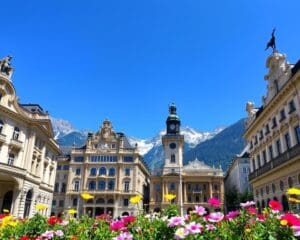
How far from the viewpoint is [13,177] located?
34.2 m

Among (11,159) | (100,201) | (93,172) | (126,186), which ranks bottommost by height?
(100,201)

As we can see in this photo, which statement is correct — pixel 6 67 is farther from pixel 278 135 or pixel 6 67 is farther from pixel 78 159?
pixel 78 159

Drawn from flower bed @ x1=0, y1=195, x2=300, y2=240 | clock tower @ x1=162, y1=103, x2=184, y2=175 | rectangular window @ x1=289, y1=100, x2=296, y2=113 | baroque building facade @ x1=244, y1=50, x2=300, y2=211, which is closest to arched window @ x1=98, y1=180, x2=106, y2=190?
clock tower @ x1=162, y1=103, x2=184, y2=175

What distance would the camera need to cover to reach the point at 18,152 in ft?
123

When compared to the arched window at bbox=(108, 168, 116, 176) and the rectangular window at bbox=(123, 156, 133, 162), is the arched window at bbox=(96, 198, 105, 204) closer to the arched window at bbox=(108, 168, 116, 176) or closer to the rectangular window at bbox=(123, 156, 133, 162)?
the arched window at bbox=(108, 168, 116, 176)

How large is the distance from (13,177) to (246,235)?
36.7m

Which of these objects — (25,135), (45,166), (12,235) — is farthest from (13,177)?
(12,235)

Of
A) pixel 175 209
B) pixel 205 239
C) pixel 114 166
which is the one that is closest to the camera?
pixel 205 239

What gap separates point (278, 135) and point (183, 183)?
164 ft

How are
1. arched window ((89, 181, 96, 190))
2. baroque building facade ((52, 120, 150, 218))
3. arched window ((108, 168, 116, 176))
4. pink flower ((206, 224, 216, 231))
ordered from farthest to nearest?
arched window ((108, 168, 116, 176))
arched window ((89, 181, 96, 190))
baroque building facade ((52, 120, 150, 218))
pink flower ((206, 224, 216, 231))

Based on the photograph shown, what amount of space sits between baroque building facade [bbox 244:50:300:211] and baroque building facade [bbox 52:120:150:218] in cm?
3861

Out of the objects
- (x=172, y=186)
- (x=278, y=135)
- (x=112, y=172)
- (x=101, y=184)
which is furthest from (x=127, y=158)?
(x=278, y=135)

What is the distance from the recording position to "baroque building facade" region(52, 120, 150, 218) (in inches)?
2702

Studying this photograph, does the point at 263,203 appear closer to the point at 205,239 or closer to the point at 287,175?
the point at 287,175
